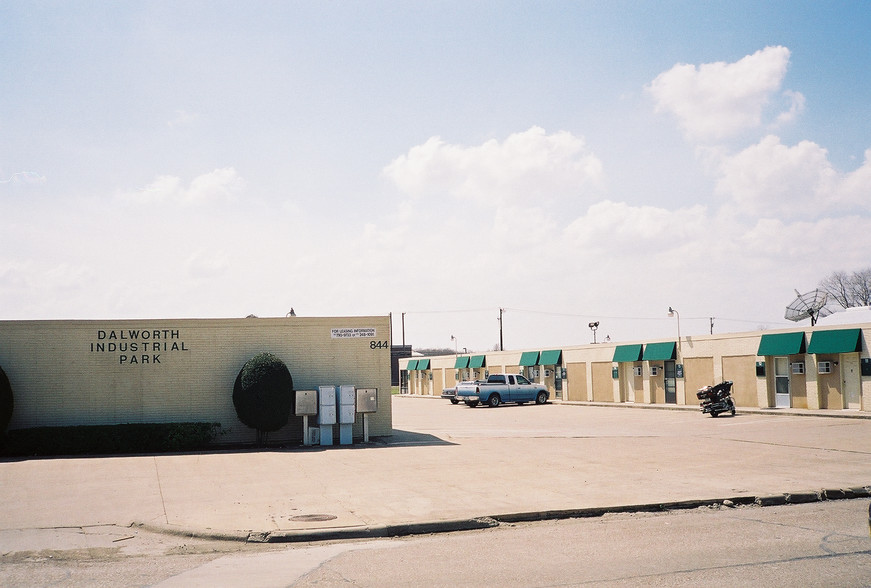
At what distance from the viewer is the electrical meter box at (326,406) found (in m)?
20.6

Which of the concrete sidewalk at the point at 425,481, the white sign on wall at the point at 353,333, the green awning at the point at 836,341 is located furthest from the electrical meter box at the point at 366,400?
the green awning at the point at 836,341

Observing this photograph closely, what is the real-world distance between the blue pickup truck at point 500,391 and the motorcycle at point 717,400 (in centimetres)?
1336

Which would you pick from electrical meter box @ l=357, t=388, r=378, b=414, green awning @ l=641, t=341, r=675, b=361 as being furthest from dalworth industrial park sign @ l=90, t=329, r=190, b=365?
green awning @ l=641, t=341, r=675, b=361

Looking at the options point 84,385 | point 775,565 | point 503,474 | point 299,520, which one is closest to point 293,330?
point 84,385

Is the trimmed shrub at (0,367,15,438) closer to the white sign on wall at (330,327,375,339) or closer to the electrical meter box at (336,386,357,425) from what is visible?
the electrical meter box at (336,386,357,425)

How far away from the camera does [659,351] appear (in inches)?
1441

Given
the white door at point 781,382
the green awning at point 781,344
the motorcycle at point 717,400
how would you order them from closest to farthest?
the motorcycle at point 717,400
the green awning at point 781,344
the white door at point 781,382

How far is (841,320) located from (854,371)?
9858 mm

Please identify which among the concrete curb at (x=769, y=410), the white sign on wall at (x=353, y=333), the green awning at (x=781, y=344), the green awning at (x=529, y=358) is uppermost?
the white sign on wall at (x=353, y=333)

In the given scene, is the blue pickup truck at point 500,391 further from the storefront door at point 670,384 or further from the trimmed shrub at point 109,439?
the trimmed shrub at point 109,439

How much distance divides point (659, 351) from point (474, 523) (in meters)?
29.0

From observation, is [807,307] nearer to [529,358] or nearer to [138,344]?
[529,358]

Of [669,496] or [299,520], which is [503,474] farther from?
[299,520]

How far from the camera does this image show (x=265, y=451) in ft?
64.0
